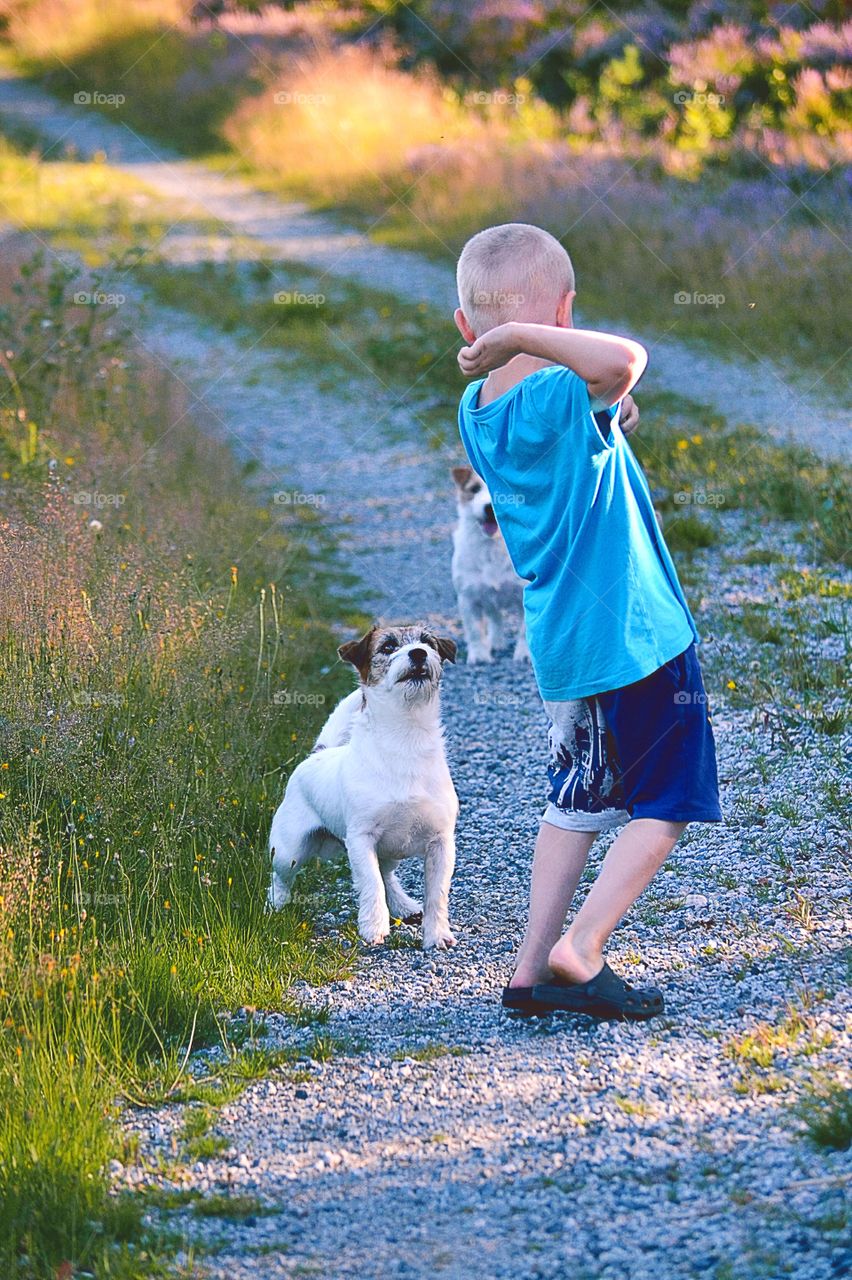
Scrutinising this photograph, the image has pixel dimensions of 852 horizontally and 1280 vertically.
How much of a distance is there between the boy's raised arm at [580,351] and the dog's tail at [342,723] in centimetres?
165

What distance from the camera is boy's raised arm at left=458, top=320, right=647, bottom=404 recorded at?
3.00 meters

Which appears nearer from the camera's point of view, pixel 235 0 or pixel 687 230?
pixel 687 230

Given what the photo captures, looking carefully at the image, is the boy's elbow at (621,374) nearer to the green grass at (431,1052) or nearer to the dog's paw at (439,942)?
the green grass at (431,1052)

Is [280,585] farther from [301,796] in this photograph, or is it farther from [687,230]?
[687,230]

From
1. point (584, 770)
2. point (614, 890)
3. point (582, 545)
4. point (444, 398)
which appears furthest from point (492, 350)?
point (444, 398)

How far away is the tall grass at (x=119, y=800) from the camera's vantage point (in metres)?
3.17

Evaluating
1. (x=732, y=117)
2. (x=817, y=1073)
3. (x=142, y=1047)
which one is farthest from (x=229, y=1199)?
(x=732, y=117)

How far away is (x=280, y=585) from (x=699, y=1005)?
411cm

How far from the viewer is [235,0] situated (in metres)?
25.3

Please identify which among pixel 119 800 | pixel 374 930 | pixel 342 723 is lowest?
pixel 374 930

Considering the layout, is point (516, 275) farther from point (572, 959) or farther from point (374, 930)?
point (374, 930)

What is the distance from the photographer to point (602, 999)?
3531 millimetres

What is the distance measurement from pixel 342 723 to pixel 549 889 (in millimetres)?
1224

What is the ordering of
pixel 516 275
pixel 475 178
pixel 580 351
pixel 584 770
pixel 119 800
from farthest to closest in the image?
pixel 475 178
pixel 119 800
pixel 584 770
pixel 516 275
pixel 580 351
